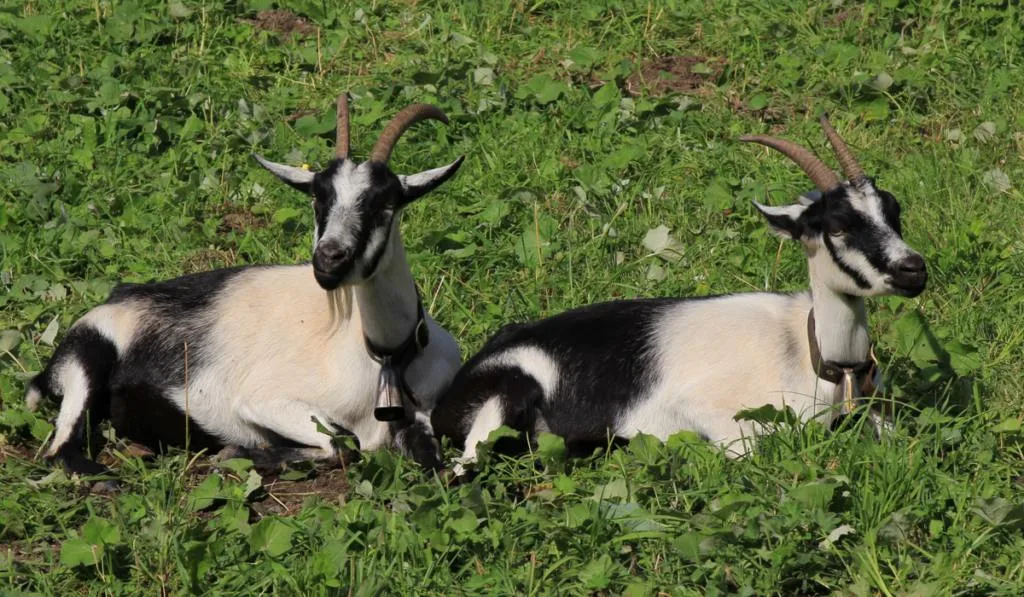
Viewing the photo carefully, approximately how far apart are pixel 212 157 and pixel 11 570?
345cm

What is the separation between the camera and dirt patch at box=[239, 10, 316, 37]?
A: 8570 mm

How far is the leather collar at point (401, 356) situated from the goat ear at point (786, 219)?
1369 mm

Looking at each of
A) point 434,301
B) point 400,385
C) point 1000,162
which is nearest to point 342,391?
point 400,385

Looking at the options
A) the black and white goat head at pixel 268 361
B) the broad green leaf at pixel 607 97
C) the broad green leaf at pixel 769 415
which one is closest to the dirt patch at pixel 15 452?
the black and white goat head at pixel 268 361

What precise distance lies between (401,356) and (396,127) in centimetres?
87

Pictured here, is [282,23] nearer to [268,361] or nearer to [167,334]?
[167,334]

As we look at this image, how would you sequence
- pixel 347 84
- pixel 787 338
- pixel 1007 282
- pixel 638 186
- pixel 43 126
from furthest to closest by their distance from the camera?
pixel 347 84 < pixel 43 126 < pixel 638 186 < pixel 1007 282 < pixel 787 338

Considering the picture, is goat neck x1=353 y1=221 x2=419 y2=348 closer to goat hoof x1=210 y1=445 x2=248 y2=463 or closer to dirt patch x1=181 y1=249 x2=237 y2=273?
goat hoof x1=210 y1=445 x2=248 y2=463

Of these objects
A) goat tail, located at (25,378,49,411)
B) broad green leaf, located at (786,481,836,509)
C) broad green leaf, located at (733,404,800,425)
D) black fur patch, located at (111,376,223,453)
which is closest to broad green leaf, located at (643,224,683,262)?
broad green leaf, located at (733,404,800,425)

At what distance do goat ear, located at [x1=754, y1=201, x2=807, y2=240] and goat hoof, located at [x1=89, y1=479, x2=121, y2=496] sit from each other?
2.49 m

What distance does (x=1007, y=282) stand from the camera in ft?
19.8

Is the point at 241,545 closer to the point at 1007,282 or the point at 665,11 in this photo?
the point at 1007,282

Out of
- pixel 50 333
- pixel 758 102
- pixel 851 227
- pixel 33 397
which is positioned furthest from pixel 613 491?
pixel 758 102

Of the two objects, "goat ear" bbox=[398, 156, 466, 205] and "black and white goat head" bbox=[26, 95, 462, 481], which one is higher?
"goat ear" bbox=[398, 156, 466, 205]
